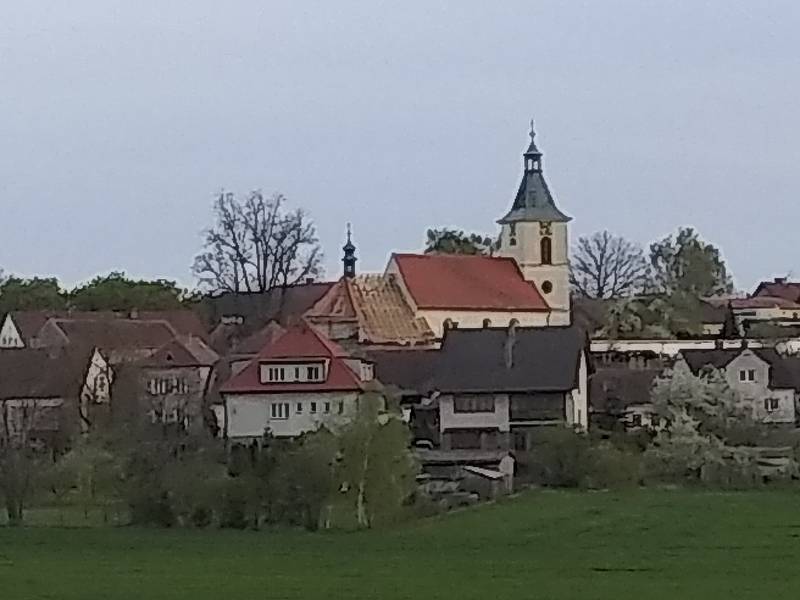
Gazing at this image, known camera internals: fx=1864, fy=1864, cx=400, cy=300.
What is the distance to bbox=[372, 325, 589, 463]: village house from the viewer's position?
6681 centimetres

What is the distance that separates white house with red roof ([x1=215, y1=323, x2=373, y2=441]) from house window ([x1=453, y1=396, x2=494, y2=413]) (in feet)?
12.1

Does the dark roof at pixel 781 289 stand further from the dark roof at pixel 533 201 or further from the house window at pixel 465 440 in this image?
the house window at pixel 465 440

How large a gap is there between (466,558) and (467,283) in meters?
61.7

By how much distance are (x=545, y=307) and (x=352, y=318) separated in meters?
13.6

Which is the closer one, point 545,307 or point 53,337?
point 53,337

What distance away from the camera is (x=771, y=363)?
77.6m

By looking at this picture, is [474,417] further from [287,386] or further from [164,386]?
[164,386]

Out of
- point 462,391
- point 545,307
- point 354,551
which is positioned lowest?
point 354,551

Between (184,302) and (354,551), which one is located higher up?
(184,302)

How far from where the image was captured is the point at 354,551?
1505 inches

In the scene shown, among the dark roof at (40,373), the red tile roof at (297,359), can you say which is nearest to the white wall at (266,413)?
the red tile roof at (297,359)

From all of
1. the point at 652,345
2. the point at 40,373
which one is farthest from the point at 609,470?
the point at 652,345

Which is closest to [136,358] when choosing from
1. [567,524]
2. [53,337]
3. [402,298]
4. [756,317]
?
[53,337]

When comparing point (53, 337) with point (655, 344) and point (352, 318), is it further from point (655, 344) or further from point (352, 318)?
point (655, 344)
